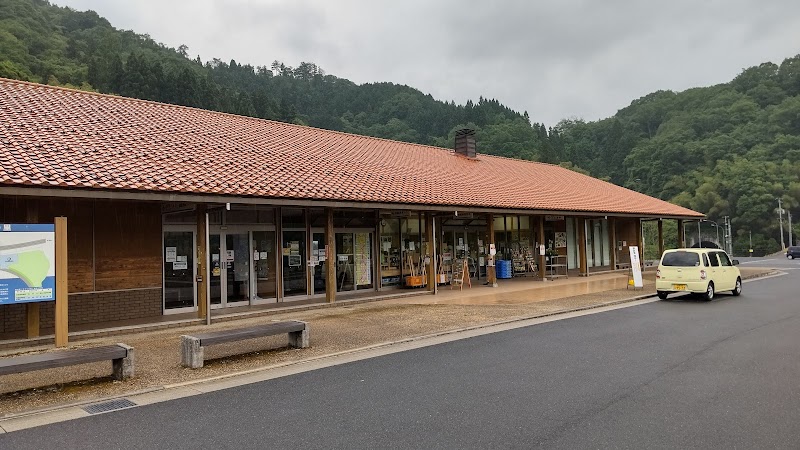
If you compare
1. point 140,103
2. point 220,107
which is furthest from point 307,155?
point 220,107

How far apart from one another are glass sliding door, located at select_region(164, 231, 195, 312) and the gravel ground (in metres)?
1.80

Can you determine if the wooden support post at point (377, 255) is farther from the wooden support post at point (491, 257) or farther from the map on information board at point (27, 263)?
the map on information board at point (27, 263)

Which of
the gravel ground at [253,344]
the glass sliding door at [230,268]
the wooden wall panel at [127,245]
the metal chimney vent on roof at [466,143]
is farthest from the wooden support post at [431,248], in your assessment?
the metal chimney vent on roof at [466,143]

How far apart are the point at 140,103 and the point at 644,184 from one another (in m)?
78.8

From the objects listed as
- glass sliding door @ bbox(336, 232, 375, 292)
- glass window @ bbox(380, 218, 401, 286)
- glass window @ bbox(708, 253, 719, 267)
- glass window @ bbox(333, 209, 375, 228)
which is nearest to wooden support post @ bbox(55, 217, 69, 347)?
glass window @ bbox(333, 209, 375, 228)

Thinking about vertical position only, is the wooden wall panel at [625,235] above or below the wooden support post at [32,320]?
above

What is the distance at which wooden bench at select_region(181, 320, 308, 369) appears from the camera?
25.7 ft

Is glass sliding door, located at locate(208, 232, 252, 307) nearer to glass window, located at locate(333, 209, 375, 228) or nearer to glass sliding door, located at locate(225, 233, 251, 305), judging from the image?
glass sliding door, located at locate(225, 233, 251, 305)

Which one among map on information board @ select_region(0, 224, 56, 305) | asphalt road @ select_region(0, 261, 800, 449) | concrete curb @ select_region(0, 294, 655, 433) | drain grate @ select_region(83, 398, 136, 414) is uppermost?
map on information board @ select_region(0, 224, 56, 305)

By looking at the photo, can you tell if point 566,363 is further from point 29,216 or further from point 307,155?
point 307,155

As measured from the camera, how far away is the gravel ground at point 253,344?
6855 mm

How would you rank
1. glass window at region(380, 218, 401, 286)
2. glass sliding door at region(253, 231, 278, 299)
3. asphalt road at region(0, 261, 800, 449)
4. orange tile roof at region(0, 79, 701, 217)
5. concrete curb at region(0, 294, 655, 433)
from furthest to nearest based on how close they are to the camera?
glass window at region(380, 218, 401, 286) < glass sliding door at region(253, 231, 278, 299) < orange tile roof at region(0, 79, 701, 217) < concrete curb at region(0, 294, 655, 433) < asphalt road at region(0, 261, 800, 449)

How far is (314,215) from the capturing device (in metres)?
15.6

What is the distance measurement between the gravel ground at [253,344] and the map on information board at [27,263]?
1343 millimetres
